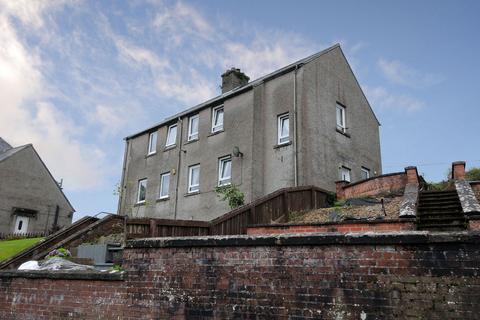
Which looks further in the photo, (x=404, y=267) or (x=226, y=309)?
(x=226, y=309)

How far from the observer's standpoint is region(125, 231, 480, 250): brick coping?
14.8ft

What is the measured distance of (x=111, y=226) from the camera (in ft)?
44.0

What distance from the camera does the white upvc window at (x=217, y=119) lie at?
76.0ft

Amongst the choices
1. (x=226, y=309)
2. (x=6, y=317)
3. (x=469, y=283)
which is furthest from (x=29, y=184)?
(x=469, y=283)

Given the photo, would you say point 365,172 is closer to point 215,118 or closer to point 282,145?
point 282,145

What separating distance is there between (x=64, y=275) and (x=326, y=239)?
15.5 ft

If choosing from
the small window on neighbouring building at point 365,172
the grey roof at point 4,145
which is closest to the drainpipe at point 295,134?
the small window on neighbouring building at point 365,172

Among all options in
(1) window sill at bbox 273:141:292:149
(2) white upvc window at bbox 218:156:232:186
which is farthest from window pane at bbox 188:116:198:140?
(1) window sill at bbox 273:141:292:149

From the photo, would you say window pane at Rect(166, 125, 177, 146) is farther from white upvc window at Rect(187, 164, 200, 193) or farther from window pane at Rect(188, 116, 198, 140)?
white upvc window at Rect(187, 164, 200, 193)

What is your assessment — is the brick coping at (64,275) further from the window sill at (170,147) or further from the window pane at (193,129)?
the window sill at (170,147)

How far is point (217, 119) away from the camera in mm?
23609

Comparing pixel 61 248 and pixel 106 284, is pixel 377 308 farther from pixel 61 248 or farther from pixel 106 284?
pixel 61 248

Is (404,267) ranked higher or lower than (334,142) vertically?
lower

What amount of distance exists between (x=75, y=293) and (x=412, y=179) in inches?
528
